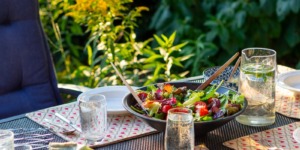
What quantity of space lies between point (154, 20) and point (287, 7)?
2.82 feet

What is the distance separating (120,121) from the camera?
204cm

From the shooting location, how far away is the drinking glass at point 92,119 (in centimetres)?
184

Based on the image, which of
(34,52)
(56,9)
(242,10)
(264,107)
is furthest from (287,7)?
(264,107)

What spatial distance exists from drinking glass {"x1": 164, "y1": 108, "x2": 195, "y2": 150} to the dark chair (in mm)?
1117

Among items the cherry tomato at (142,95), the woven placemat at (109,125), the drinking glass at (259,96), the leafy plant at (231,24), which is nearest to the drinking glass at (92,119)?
the woven placemat at (109,125)

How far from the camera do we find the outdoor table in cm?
184

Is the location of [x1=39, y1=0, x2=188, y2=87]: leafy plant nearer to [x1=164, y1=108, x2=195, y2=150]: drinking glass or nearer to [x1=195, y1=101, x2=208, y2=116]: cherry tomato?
[x1=195, y1=101, x2=208, y2=116]: cherry tomato

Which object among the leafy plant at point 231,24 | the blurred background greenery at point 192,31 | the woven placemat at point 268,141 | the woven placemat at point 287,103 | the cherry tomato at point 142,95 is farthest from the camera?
the leafy plant at point 231,24

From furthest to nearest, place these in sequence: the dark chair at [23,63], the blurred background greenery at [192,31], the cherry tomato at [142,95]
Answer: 1. the blurred background greenery at [192,31]
2. the dark chair at [23,63]
3. the cherry tomato at [142,95]

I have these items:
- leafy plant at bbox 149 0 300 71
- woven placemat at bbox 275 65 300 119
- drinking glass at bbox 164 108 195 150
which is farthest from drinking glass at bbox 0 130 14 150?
leafy plant at bbox 149 0 300 71

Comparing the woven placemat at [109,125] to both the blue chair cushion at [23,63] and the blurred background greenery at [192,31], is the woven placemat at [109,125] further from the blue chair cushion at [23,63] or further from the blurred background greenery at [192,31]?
the blurred background greenery at [192,31]

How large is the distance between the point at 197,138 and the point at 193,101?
11 centimetres

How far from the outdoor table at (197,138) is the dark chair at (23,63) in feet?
1.84

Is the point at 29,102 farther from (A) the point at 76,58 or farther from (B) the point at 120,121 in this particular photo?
(A) the point at 76,58
